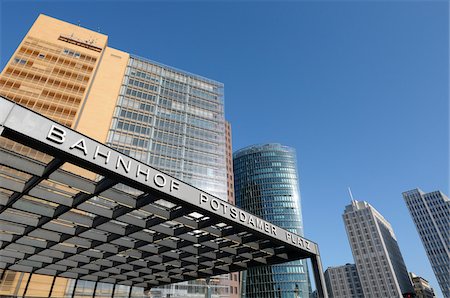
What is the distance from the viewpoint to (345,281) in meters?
171

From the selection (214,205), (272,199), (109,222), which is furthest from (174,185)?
(272,199)

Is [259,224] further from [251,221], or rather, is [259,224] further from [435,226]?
[435,226]

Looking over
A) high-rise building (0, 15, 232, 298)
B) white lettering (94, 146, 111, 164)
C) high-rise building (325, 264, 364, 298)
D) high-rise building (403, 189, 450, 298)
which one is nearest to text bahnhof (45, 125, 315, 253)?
white lettering (94, 146, 111, 164)

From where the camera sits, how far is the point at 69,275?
23375 millimetres

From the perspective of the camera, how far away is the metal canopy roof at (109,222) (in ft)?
29.9

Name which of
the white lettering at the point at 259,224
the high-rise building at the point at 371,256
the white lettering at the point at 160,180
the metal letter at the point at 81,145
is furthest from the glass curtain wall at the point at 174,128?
the high-rise building at the point at 371,256

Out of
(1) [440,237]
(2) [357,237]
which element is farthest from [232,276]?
(1) [440,237]

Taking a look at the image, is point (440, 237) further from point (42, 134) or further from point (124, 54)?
point (42, 134)

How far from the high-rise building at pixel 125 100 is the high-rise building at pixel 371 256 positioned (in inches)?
4373

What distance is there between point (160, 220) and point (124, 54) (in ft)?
212

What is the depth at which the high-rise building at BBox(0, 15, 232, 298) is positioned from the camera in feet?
163

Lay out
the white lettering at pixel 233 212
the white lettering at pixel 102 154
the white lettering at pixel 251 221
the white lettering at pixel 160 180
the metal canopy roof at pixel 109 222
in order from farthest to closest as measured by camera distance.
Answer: the white lettering at pixel 251 221
the white lettering at pixel 233 212
the white lettering at pixel 160 180
the white lettering at pixel 102 154
the metal canopy roof at pixel 109 222

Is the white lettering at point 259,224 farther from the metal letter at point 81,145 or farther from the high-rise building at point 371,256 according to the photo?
the high-rise building at point 371,256

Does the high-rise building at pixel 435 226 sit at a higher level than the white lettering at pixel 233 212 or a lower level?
higher
